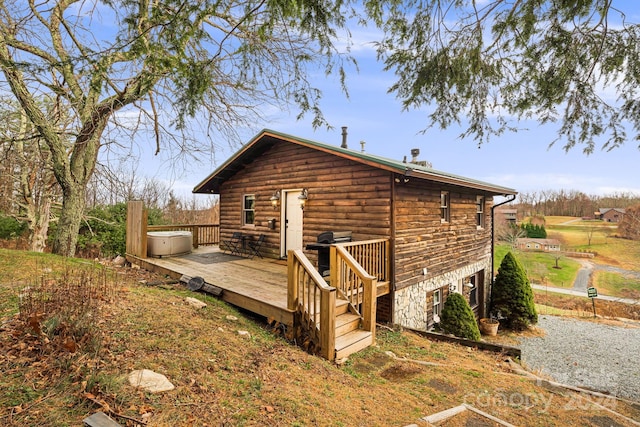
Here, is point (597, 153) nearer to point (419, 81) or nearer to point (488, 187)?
point (419, 81)

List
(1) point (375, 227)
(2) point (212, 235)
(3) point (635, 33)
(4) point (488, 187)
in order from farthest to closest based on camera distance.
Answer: (2) point (212, 235) < (4) point (488, 187) < (1) point (375, 227) < (3) point (635, 33)

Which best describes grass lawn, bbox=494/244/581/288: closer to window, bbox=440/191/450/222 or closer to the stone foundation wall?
the stone foundation wall

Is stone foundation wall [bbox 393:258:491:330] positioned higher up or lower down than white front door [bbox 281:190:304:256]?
lower down

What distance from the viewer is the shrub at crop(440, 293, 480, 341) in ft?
23.8

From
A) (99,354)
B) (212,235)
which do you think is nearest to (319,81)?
(99,354)

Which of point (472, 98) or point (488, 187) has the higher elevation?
point (472, 98)

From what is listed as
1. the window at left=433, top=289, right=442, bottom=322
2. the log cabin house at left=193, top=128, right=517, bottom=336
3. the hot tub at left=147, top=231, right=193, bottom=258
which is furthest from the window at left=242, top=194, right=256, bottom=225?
the window at left=433, top=289, right=442, bottom=322

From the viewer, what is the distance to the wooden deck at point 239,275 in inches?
210

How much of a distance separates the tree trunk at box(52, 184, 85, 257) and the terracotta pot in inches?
494

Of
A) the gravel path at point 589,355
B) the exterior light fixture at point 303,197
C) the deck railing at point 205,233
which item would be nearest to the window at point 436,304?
the gravel path at point 589,355

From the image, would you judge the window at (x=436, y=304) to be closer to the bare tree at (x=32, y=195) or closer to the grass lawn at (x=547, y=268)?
the bare tree at (x=32, y=195)

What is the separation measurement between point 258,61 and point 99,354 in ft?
13.1

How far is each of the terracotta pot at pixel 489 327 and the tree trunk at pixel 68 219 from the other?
1255cm

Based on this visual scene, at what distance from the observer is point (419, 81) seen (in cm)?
425
